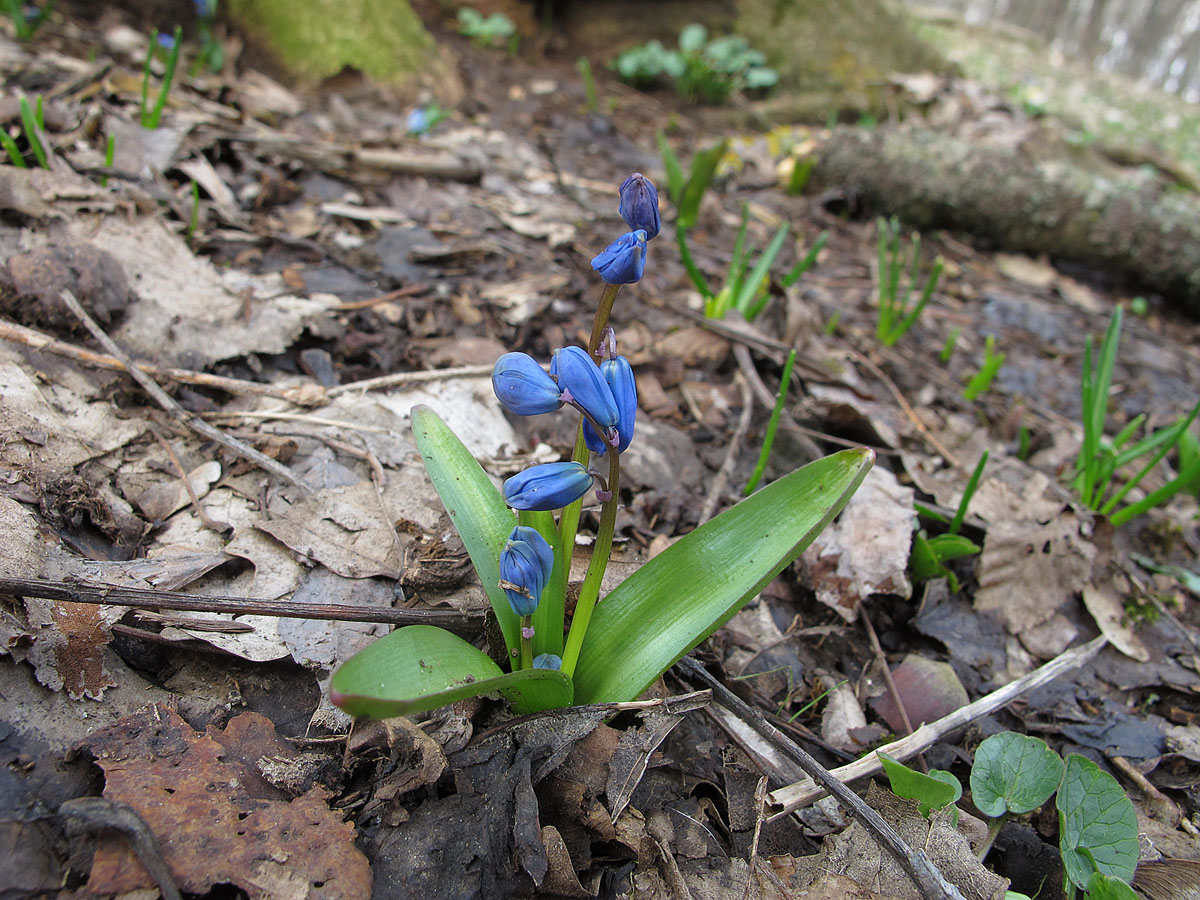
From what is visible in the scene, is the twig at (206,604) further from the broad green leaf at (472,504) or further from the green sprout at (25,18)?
the green sprout at (25,18)

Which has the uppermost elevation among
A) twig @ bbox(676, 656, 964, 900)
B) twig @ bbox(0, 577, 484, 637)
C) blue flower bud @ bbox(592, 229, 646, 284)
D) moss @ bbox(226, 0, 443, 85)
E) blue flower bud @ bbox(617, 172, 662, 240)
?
blue flower bud @ bbox(617, 172, 662, 240)

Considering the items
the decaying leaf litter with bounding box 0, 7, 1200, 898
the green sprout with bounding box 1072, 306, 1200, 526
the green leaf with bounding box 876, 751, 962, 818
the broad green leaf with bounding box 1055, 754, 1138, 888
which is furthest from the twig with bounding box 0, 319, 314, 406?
the green sprout with bounding box 1072, 306, 1200, 526

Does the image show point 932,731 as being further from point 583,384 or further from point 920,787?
point 583,384

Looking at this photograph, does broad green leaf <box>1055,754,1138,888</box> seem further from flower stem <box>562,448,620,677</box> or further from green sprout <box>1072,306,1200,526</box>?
green sprout <box>1072,306,1200,526</box>

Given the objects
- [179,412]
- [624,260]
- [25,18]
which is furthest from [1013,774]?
[25,18]

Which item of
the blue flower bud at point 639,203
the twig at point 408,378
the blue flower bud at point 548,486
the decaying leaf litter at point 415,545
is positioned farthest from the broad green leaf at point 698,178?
the blue flower bud at point 548,486

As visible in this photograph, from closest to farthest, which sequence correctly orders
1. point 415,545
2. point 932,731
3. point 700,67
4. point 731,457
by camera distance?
point 932,731
point 415,545
point 731,457
point 700,67

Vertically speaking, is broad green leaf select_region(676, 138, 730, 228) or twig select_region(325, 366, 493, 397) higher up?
broad green leaf select_region(676, 138, 730, 228)
